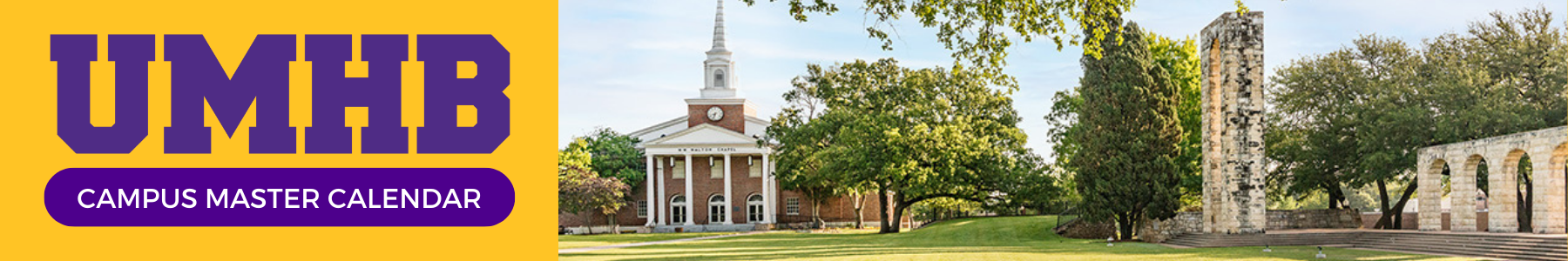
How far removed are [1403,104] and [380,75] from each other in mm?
33097

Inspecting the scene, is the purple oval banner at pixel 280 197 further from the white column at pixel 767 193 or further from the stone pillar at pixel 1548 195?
the white column at pixel 767 193

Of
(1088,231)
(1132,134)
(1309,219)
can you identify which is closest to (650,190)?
(1088,231)

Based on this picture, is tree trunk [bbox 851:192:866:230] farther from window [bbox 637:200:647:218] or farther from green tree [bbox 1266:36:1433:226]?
green tree [bbox 1266:36:1433:226]

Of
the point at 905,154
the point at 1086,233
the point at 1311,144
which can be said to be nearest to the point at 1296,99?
the point at 1311,144

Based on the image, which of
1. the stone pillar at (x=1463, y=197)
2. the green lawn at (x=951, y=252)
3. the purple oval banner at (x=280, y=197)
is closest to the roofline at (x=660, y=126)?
the green lawn at (x=951, y=252)

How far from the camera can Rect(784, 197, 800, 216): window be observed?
5816 centimetres

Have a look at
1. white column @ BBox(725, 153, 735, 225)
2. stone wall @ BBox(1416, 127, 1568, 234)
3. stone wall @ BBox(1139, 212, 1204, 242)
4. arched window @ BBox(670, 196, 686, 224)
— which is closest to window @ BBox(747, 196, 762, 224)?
white column @ BBox(725, 153, 735, 225)

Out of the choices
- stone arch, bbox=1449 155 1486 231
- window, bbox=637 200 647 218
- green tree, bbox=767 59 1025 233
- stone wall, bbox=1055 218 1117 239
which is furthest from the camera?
window, bbox=637 200 647 218

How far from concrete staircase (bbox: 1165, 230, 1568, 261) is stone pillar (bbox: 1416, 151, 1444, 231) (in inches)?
74.5

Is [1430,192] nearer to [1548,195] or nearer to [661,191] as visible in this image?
[1548,195]

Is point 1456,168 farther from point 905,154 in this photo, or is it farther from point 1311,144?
point 905,154

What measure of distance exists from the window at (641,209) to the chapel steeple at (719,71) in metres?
6.41

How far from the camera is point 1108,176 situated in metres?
31.2

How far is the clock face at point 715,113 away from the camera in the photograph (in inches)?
2392
